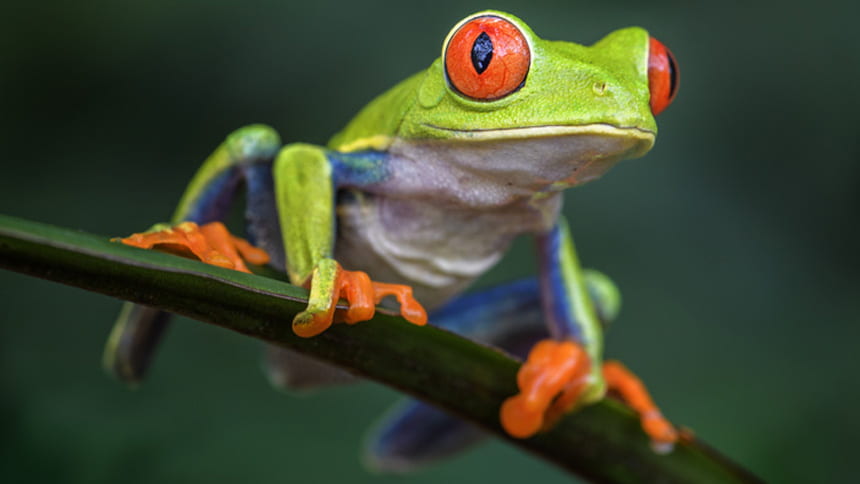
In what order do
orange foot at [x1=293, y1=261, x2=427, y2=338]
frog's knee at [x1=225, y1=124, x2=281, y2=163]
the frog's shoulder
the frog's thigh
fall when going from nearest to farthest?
orange foot at [x1=293, y1=261, x2=427, y2=338] < the frog's thigh < the frog's shoulder < frog's knee at [x1=225, y1=124, x2=281, y2=163]

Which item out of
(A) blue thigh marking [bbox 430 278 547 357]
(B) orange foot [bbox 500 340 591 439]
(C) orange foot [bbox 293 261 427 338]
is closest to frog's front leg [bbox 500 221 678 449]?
(B) orange foot [bbox 500 340 591 439]

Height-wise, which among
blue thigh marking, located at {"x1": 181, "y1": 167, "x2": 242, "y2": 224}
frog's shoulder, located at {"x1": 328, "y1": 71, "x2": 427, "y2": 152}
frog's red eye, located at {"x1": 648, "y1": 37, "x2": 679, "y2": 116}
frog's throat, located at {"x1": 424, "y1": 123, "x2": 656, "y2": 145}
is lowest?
blue thigh marking, located at {"x1": 181, "y1": 167, "x2": 242, "y2": 224}

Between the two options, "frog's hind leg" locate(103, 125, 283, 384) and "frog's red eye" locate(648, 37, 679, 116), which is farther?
"frog's hind leg" locate(103, 125, 283, 384)

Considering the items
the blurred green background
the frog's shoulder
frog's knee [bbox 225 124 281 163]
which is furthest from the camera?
the blurred green background

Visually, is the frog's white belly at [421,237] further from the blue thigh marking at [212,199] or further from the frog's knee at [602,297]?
the frog's knee at [602,297]

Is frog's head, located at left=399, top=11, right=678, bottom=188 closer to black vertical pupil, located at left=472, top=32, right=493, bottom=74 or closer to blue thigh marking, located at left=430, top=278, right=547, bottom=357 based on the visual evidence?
black vertical pupil, located at left=472, top=32, right=493, bottom=74

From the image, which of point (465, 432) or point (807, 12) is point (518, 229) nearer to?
point (465, 432)

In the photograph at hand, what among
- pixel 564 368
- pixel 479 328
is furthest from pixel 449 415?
pixel 564 368
